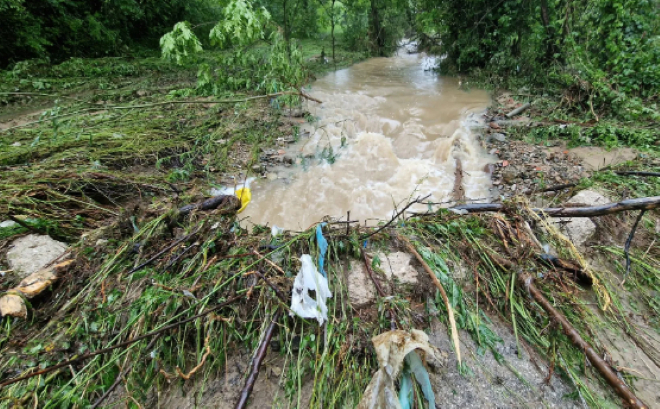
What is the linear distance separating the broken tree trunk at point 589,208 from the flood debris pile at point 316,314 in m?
0.02

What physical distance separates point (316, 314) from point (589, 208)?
6.21ft

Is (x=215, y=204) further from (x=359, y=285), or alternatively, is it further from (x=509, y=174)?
(x=509, y=174)

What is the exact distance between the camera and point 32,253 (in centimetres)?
171

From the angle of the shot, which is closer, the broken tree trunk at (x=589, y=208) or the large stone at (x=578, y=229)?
the broken tree trunk at (x=589, y=208)

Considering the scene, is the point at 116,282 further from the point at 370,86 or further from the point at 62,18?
the point at 62,18

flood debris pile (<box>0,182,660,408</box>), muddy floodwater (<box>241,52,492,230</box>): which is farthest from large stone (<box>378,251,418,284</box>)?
muddy floodwater (<box>241,52,492,230</box>)

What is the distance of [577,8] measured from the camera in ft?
15.9

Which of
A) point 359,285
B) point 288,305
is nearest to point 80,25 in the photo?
point 288,305

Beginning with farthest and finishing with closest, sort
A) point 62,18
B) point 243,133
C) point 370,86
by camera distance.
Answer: point 370,86
point 62,18
point 243,133

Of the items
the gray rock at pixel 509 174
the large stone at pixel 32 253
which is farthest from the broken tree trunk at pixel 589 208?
the large stone at pixel 32 253

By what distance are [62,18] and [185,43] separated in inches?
219

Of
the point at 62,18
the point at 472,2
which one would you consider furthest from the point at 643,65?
the point at 62,18

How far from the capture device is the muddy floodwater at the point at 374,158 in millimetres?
3316

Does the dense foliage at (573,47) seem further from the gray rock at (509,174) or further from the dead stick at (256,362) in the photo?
the dead stick at (256,362)
